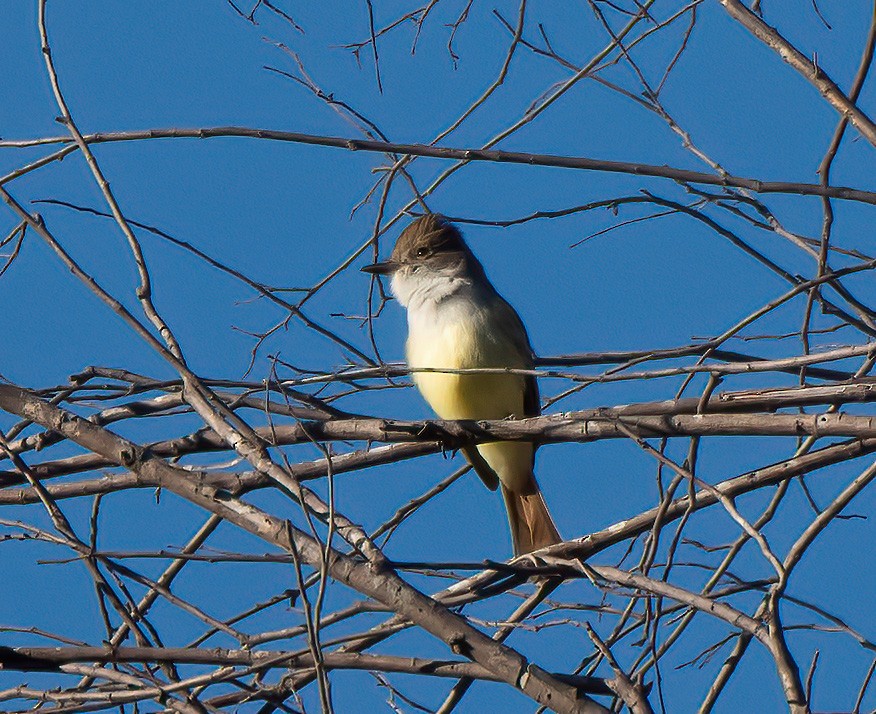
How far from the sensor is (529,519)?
22.4ft

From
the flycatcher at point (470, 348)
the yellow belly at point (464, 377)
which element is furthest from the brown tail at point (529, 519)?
the yellow belly at point (464, 377)

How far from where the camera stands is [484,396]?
6.12 meters

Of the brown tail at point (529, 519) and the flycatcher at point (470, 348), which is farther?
the brown tail at point (529, 519)

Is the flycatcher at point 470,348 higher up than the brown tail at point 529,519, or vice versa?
the flycatcher at point 470,348

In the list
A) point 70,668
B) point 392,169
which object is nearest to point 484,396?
point 392,169

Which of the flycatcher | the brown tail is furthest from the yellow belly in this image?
the brown tail

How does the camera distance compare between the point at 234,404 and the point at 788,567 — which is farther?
the point at 234,404

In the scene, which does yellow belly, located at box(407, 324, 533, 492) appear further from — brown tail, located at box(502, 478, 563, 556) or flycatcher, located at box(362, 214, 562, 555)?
brown tail, located at box(502, 478, 563, 556)

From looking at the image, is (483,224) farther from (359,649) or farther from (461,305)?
(461,305)

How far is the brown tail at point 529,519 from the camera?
6703 millimetres

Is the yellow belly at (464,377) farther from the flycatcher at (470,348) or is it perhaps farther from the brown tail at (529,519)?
the brown tail at (529,519)

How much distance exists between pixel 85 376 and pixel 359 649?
4.03ft

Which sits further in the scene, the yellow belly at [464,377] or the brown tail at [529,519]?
the brown tail at [529,519]

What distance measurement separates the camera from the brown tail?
670 centimetres
